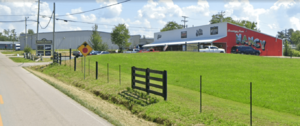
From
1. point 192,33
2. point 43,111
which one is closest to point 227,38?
point 192,33

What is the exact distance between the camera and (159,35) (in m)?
74.5

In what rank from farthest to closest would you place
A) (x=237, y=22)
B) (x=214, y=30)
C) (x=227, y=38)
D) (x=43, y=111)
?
(x=237, y=22)
(x=214, y=30)
(x=227, y=38)
(x=43, y=111)

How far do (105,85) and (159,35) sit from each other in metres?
61.3

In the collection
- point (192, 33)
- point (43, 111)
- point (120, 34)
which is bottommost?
point (43, 111)

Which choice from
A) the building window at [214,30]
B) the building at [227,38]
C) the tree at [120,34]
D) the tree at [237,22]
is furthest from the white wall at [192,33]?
the tree at [237,22]

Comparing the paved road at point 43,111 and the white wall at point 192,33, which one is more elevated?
the white wall at point 192,33

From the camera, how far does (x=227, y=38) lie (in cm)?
5222

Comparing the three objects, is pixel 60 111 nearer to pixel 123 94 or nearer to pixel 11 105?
pixel 11 105

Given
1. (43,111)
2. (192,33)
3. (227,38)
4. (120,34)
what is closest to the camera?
(43,111)

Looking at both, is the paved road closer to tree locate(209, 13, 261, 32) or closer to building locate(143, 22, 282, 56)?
building locate(143, 22, 282, 56)

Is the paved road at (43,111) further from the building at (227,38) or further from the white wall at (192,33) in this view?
the white wall at (192,33)

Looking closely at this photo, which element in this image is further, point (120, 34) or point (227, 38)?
point (120, 34)

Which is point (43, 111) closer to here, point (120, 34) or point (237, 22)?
point (120, 34)

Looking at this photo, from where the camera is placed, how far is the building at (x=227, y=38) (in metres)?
52.5
